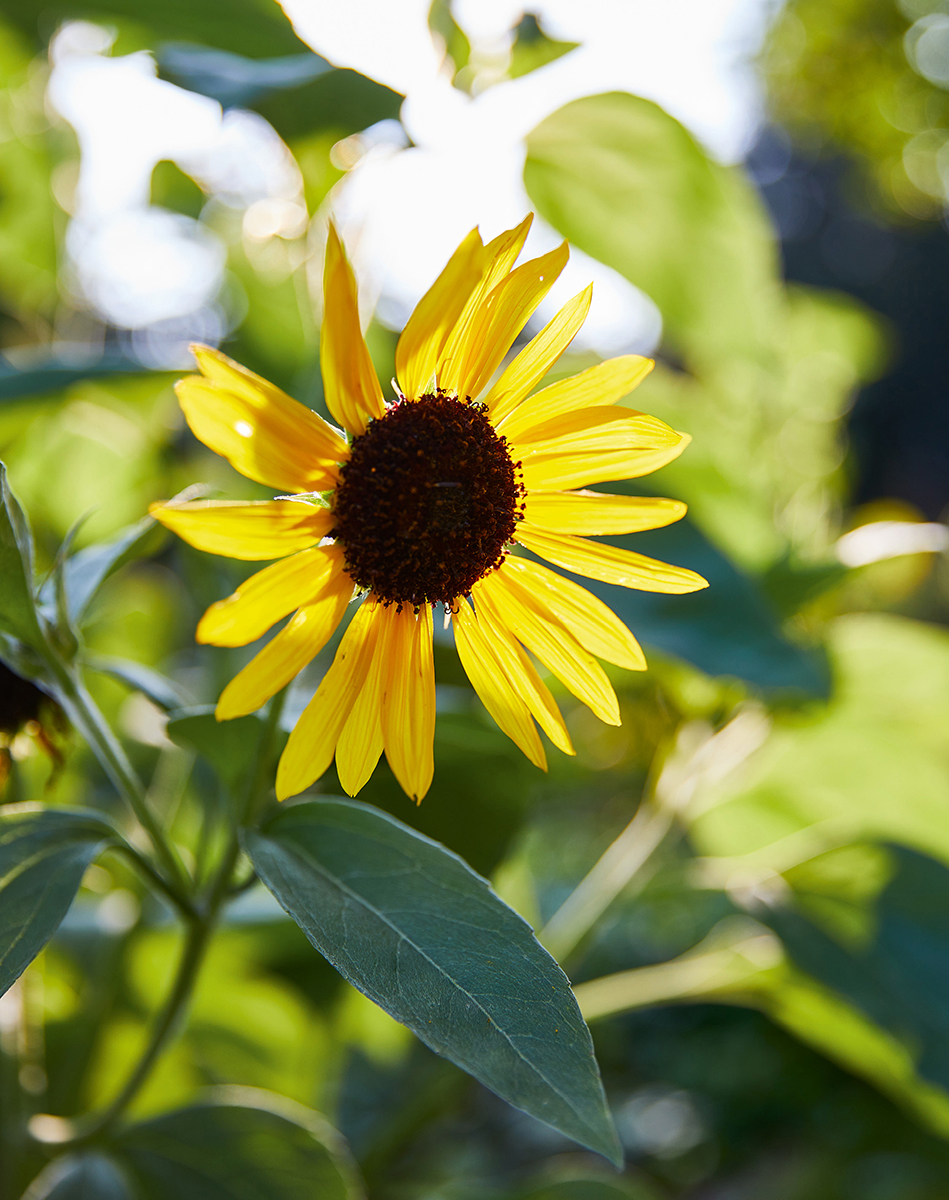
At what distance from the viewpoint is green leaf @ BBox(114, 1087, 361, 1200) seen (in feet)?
1.73

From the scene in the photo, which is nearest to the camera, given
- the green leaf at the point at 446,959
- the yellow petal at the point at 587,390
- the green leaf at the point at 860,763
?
the green leaf at the point at 446,959

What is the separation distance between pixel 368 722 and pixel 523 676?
73 millimetres

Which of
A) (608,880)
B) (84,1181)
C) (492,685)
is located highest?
(492,685)

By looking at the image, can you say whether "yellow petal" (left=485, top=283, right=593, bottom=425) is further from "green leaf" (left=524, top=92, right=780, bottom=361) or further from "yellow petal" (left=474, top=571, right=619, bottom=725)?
"green leaf" (left=524, top=92, right=780, bottom=361)

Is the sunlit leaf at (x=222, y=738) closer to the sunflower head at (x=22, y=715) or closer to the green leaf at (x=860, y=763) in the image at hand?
the sunflower head at (x=22, y=715)

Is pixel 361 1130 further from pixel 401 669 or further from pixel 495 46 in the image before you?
pixel 495 46

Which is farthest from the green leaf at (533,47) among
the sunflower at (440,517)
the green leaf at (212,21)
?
the sunflower at (440,517)

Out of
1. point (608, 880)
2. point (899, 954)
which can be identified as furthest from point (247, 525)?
point (899, 954)

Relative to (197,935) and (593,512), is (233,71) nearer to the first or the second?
(593,512)

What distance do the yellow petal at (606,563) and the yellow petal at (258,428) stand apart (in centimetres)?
10

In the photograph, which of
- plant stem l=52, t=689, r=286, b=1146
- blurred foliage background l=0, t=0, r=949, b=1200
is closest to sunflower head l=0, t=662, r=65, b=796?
blurred foliage background l=0, t=0, r=949, b=1200

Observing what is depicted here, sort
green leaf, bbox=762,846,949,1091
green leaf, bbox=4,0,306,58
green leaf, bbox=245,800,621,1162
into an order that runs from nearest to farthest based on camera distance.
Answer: green leaf, bbox=245,800,621,1162
green leaf, bbox=4,0,306,58
green leaf, bbox=762,846,949,1091

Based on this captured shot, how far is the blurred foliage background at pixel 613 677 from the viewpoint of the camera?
1.83 ft

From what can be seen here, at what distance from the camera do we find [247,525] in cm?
35
